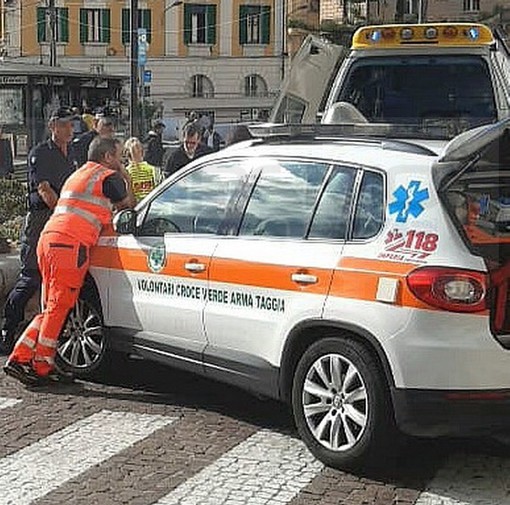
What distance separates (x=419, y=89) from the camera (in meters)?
10.6

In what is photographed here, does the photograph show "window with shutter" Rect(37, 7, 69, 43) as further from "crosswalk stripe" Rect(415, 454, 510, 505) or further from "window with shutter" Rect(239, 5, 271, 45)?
"crosswalk stripe" Rect(415, 454, 510, 505)

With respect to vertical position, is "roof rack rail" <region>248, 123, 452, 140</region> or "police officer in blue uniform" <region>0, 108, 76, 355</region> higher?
"roof rack rail" <region>248, 123, 452, 140</region>

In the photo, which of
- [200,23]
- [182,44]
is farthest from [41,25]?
[200,23]

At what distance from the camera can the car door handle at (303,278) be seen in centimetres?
598

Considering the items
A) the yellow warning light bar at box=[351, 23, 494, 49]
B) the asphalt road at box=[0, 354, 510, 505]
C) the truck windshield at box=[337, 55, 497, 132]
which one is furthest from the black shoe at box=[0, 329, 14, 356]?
the yellow warning light bar at box=[351, 23, 494, 49]

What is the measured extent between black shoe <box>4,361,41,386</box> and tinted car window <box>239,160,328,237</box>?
205 centimetres

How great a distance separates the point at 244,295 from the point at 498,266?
4.88ft

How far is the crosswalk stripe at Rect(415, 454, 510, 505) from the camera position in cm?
558

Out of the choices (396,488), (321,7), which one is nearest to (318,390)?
(396,488)

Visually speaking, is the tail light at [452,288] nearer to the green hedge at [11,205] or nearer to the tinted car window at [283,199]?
the tinted car window at [283,199]

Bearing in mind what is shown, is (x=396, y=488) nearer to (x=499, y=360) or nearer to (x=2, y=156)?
(x=499, y=360)

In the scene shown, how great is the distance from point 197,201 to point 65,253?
3.58 feet

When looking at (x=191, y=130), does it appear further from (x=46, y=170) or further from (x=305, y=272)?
(x=305, y=272)

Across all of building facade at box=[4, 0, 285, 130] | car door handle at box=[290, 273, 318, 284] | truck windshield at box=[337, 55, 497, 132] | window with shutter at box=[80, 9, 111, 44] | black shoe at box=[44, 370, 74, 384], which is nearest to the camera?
car door handle at box=[290, 273, 318, 284]
